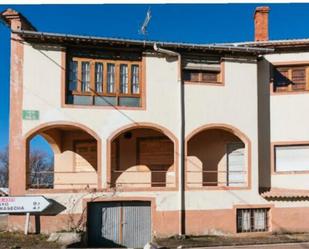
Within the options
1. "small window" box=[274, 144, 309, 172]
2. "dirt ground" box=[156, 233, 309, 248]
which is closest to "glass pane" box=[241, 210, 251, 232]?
"dirt ground" box=[156, 233, 309, 248]

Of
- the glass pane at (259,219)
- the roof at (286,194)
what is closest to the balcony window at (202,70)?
the roof at (286,194)

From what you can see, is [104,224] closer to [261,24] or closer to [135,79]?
[135,79]

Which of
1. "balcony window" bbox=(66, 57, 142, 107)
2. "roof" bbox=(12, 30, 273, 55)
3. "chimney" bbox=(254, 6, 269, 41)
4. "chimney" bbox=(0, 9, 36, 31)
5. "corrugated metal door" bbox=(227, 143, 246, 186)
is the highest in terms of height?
"chimney" bbox=(254, 6, 269, 41)

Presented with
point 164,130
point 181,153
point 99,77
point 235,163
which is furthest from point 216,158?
point 99,77

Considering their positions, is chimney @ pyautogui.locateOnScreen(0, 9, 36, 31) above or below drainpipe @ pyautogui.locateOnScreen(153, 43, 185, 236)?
above

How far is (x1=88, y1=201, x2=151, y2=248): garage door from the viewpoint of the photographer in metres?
16.7

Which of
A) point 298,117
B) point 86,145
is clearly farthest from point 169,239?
point 298,117

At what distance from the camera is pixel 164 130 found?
17.5 m

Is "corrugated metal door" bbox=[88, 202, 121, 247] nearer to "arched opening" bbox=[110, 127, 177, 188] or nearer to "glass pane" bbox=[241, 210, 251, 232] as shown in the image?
"arched opening" bbox=[110, 127, 177, 188]

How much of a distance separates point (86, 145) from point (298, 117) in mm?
8803

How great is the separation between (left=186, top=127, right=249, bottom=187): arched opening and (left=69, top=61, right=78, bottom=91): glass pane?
5.15 metres

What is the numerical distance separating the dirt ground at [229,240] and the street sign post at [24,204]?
4194 millimetres

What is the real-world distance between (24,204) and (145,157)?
565cm

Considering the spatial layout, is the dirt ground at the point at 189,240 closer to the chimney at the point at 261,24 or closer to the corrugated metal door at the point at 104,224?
the corrugated metal door at the point at 104,224
